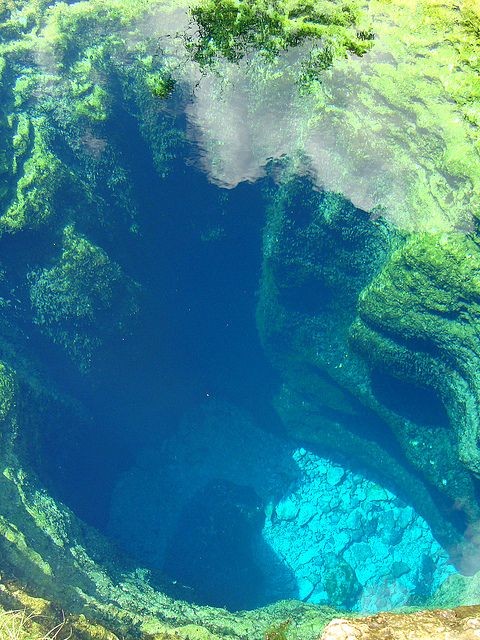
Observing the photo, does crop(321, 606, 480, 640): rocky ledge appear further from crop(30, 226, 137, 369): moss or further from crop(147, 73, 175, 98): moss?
crop(147, 73, 175, 98): moss

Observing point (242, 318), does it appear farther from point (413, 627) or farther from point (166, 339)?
point (413, 627)

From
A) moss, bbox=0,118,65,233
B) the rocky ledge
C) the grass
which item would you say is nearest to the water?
moss, bbox=0,118,65,233

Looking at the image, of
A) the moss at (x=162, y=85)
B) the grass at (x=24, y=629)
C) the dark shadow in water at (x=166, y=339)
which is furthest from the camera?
the dark shadow in water at (x=166, y=339)

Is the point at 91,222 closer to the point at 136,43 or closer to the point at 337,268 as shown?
the point at 136,43

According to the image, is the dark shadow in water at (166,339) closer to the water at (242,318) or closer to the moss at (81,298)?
the water at (242,318)

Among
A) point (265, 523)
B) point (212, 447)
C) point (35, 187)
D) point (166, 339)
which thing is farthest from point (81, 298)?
point (265, 523)

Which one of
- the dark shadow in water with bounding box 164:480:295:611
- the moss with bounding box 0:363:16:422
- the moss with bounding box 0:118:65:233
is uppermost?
the moss with bounding box 0:118:65:233

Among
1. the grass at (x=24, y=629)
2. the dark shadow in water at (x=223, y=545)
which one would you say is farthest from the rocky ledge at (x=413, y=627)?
the dark shadow in water at (x=223, y=545)

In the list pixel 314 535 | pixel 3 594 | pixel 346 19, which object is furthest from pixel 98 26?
pixel 314 535
